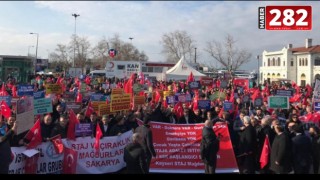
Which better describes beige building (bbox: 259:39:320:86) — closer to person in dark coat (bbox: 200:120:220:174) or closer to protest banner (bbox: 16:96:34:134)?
person in dark coat (bbox: 200:120:220:174)

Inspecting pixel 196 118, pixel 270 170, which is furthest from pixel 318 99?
pixel 270 170

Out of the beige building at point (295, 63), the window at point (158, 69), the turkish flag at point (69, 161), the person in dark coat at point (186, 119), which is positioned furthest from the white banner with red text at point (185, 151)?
the beige building at point (295, 63)

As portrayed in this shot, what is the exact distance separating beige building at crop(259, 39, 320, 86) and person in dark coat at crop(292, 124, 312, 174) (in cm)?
6321

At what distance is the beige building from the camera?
231 feet

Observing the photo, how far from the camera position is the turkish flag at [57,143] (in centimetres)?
822

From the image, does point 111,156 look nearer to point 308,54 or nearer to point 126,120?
point 126,120

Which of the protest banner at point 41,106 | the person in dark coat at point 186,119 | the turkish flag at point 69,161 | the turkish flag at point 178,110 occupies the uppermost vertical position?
the protest banner at point 41,106

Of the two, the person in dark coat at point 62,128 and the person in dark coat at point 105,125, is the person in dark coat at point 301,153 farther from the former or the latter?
the person in dark coat at point 62,128

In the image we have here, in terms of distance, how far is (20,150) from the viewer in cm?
763

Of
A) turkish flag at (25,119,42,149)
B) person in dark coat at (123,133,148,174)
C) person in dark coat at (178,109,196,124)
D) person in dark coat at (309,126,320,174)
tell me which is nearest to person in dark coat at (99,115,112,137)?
turkish flag at (25,119,42,149)

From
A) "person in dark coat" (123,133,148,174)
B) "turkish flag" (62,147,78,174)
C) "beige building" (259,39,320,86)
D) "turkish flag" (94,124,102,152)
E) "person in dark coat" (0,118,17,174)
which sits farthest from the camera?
"beige building" (259,39,320,86)

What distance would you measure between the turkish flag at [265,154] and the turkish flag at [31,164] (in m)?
4.70

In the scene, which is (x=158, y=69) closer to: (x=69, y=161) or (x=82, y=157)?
(x=82, y=157)

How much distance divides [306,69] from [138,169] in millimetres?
69845
